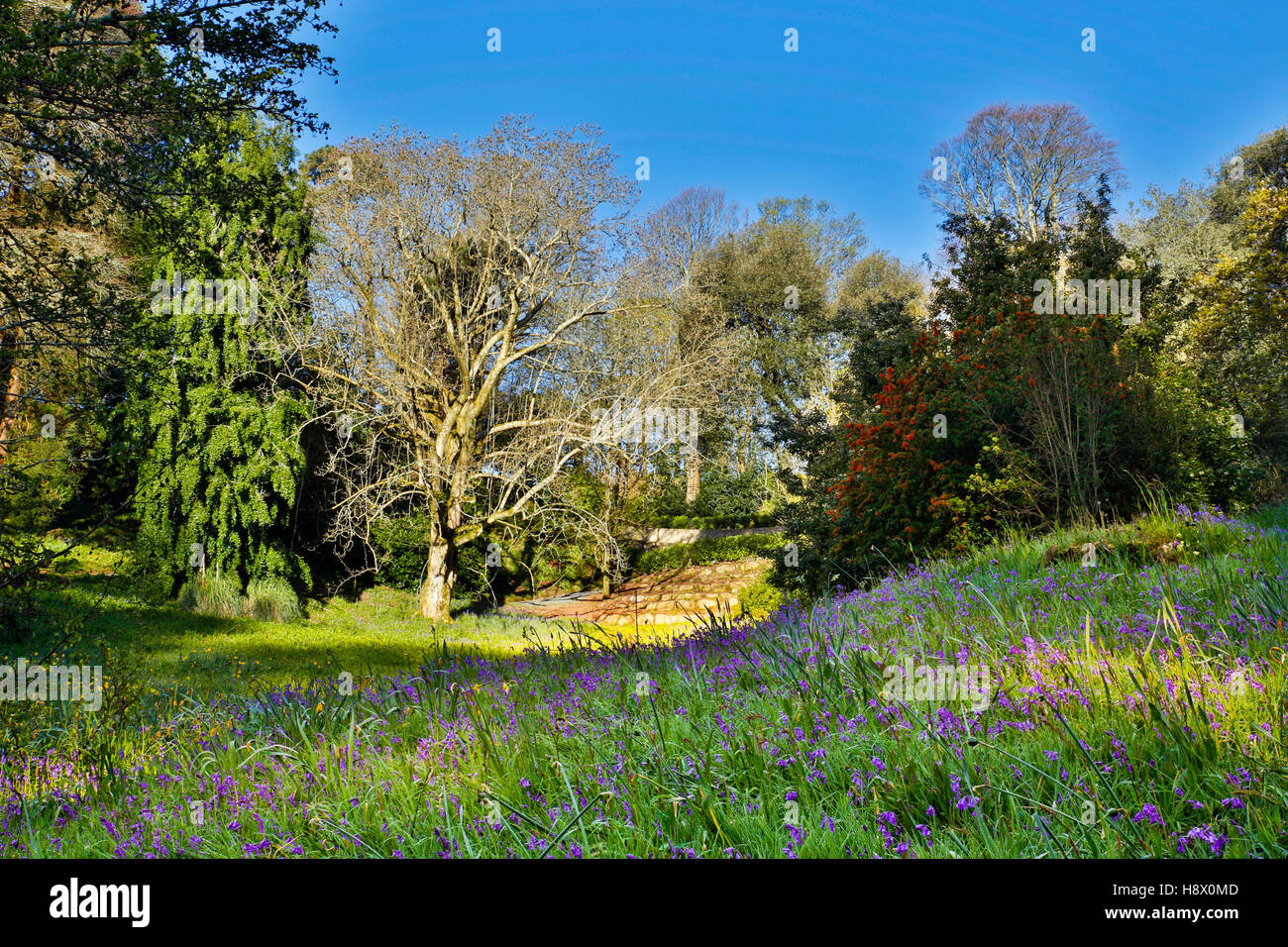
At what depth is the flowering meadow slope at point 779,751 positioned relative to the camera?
2205 millimetres

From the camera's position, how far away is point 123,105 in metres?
6.04

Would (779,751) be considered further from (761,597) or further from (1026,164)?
(1026,164)

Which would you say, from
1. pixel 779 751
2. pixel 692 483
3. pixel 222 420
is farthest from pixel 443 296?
pixel 779 751

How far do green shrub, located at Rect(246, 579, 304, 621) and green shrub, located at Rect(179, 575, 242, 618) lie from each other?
0.28 m

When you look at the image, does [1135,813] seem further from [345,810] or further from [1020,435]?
[1020,435]

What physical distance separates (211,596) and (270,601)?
40.7 inches

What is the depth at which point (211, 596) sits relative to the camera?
1437 cm

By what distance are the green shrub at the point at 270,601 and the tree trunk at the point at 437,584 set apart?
8.43ft

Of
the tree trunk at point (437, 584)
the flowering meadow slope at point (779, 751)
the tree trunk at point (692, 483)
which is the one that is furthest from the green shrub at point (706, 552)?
the flowering meadow slope at point (779, 751)

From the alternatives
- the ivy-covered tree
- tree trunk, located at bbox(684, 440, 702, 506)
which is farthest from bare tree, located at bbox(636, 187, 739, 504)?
the ivy-covered tree

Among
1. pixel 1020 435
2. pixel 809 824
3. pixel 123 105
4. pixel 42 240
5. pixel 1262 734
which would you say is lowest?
pixel 809 824

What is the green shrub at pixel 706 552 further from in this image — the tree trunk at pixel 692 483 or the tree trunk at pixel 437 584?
the tree trunk at pixel 437 584
